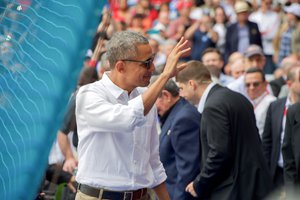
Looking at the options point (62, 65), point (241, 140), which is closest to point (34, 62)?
point (62, 65)

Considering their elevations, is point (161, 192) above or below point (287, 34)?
above

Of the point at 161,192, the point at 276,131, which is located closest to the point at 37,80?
the point at 161,192

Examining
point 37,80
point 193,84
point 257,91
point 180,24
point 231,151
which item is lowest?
point 180,24

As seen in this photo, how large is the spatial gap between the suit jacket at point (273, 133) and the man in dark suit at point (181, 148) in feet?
6.21

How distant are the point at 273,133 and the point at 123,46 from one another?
4816 mm

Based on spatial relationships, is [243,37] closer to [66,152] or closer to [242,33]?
[242,33]

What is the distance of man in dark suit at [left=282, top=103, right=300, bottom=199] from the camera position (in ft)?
25.0

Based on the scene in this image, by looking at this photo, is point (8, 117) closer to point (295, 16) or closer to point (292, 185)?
point (292, 185)

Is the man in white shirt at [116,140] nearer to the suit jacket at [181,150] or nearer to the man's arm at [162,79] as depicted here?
the man's arm at [162,79]

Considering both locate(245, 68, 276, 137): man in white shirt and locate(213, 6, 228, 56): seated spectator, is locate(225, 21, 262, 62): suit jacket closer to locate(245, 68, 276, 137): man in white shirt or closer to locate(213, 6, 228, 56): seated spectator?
locate(213, 6, 228, 56): seated spectator

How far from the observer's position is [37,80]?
2133mm

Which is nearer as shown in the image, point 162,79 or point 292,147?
point 162,79

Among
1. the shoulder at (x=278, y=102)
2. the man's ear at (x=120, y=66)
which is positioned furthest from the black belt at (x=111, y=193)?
the shoulder at (x=278, y=102)

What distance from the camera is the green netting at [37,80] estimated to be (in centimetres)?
207
